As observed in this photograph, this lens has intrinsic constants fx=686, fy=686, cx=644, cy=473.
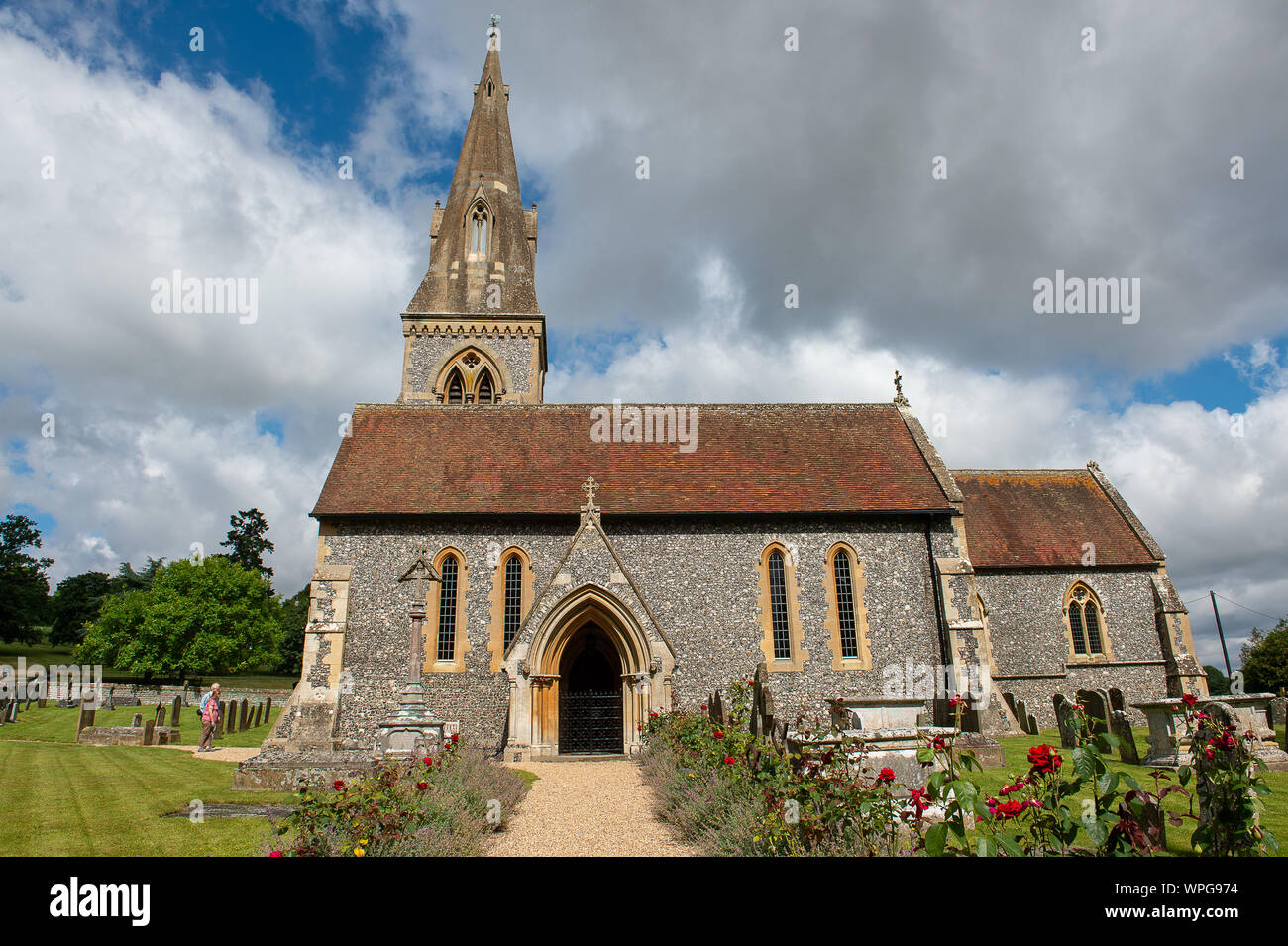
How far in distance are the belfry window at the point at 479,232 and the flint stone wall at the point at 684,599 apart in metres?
19.0

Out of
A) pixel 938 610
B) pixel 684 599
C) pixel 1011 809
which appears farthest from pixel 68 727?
pixel 1011 809

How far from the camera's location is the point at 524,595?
17.8 m

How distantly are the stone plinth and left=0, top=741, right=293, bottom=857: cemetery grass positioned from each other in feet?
46.0

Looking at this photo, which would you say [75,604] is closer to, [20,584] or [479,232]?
[20,584]

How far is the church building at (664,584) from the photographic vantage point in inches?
643

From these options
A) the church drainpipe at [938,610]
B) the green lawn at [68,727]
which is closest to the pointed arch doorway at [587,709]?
the church drainpipe at [938,610]

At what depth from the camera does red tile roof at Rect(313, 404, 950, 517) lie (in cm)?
1859

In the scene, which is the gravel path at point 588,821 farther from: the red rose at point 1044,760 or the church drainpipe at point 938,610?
the church drainpipe at point 938,610

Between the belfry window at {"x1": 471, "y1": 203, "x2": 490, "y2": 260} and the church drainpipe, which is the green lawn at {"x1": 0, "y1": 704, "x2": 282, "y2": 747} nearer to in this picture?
the church drainpipe

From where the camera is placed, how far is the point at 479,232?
109 ft

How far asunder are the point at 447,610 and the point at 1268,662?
37168 mm

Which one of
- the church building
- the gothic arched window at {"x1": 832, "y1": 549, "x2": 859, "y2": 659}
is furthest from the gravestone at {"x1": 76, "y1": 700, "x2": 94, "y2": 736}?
the gothic arched window at {"x1": 832, "y1": 549, "x2": 859, "y2": 659}

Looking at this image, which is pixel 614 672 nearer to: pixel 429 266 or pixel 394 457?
pixel 394 457
